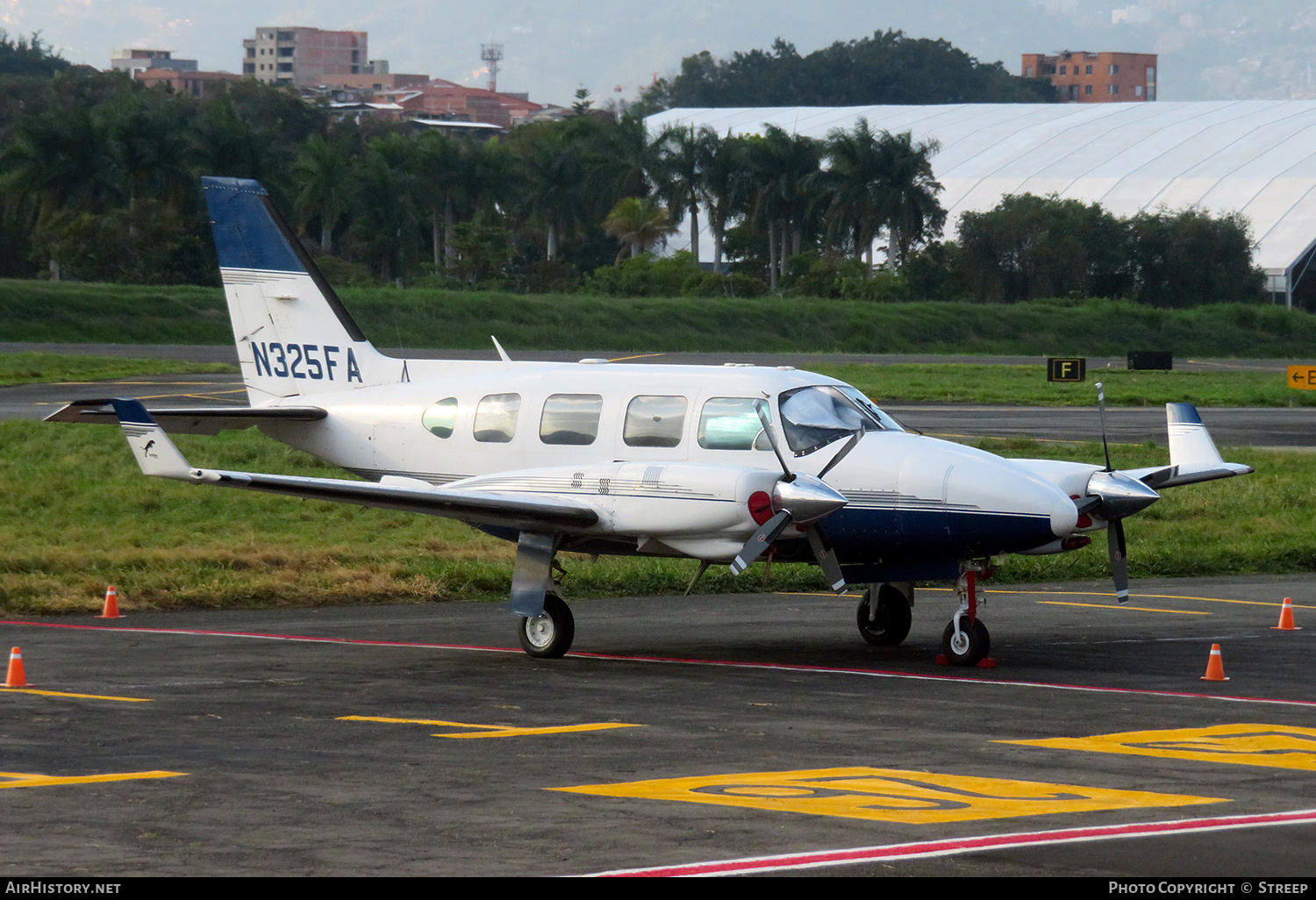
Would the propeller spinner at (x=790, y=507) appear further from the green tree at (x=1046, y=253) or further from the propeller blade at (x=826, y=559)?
the green tree at (x=1046, y=253)

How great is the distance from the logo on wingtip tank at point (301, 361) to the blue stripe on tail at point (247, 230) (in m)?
0.92

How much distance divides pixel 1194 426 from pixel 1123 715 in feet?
18.2

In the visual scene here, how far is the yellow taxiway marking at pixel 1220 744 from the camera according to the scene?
10617mm

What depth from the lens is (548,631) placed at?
15.1 metres

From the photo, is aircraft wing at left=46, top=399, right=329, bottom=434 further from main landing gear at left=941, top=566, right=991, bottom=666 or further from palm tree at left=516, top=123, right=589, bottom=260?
palm tree at left=516, top=123, right=589, bottom=260

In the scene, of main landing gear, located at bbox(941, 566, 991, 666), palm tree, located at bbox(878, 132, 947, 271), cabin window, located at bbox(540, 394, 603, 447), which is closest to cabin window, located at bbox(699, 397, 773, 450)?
cabin window, located at bbox(540, 394, 603, 447)

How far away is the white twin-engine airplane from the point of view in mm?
14125

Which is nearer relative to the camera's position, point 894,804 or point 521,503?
point 894,804

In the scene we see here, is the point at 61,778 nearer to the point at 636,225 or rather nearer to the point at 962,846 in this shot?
the point at 962,846

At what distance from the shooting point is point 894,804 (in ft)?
30.0

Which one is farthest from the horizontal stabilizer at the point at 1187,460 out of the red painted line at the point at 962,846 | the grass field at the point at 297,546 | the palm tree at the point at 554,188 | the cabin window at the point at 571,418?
the palm tree at the point at 554,188

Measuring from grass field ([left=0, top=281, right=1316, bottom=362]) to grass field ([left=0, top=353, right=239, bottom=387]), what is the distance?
43.8 ft

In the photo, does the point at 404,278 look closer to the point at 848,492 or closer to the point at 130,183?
the point at 130,183

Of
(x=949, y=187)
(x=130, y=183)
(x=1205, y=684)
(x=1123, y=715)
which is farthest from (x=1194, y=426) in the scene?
(x=949, y=187)
